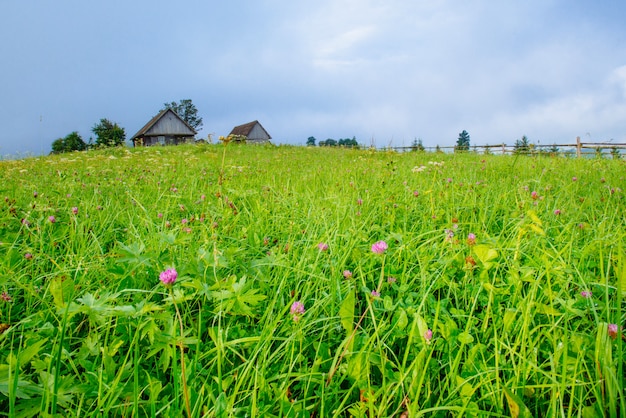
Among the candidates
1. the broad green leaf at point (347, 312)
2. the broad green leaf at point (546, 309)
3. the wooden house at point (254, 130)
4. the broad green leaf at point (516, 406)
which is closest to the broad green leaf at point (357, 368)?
the broad green leaf at point (347, 312)

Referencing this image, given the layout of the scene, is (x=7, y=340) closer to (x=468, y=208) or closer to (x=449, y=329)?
(x=449, y=329)

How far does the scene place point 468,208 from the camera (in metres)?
2.57

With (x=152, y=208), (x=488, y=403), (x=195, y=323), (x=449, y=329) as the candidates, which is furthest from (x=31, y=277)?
(x=488, y=403)

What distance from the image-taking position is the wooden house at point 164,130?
142 ft

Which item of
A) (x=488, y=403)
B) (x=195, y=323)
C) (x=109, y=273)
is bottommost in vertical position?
(x=488, y=403)

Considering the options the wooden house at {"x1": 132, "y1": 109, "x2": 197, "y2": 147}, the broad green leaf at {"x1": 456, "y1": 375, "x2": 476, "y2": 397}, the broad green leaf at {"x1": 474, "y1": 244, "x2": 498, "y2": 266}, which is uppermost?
the wooden house at {"x1": 132, "y1": 109, "x2": 197, "y2": 147}

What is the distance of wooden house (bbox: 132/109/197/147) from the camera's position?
4319cm

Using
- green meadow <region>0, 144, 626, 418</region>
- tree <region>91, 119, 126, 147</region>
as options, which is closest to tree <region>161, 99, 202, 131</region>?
tree <region>91, 119, 126, 147</region>

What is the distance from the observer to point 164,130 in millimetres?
44094

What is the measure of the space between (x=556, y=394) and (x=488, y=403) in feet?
0.60

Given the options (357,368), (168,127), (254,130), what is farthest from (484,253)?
(254,130)

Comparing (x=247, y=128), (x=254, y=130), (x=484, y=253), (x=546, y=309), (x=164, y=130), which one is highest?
(x=247, y=128)

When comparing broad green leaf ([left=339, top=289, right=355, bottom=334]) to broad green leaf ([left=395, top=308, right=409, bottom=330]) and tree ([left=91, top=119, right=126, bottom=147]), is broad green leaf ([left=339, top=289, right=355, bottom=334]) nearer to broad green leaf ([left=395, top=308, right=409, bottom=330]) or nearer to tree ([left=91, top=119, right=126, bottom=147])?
broad green leaf ([left=395, top=308, right=409, bottom=330])

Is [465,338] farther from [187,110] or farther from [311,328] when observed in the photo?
[187,110]
